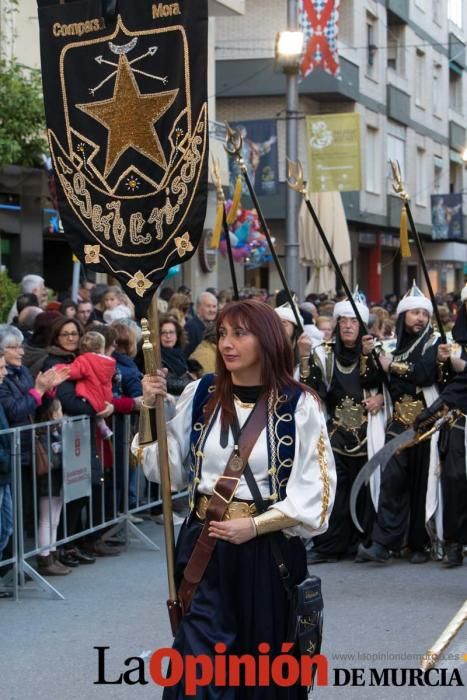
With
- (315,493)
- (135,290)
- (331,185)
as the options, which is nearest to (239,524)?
(315,493)

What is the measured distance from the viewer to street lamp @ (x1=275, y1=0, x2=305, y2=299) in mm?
14992

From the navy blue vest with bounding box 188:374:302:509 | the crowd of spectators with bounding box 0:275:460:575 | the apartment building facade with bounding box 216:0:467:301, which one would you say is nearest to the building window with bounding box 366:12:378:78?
the apartment building facade with bounding box 216:0:467:301

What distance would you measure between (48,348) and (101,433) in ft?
2.45

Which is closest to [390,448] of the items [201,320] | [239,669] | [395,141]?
[239,669]

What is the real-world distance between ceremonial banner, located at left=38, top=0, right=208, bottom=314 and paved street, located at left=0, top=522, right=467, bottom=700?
2.27m

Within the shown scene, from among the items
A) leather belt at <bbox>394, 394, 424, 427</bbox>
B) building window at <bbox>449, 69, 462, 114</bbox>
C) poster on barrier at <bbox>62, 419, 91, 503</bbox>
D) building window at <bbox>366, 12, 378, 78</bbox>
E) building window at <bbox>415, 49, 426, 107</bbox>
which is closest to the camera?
poster on barrier at <bbox>62, 419, 91, 503</bbox>

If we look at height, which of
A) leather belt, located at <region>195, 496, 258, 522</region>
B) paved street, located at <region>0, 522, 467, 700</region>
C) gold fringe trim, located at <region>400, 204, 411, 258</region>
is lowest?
paved street, located at <region>0, 522, 467, 700</region>

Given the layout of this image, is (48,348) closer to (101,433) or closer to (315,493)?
(101,433)

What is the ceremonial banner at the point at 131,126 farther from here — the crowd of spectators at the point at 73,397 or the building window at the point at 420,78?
the building window at the point at 420,78

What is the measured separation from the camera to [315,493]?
4559 mm

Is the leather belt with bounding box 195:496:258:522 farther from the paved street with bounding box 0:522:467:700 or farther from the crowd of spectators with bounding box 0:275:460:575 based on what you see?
the crowd of spectators with bounding box 0:275:460:575

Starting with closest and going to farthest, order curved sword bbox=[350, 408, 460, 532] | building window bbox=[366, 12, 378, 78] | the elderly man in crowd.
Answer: curved sword bbox=[350, 408, 460, 532], the elderly man in crowd, building window bbox=[366, 12, 378, 78]

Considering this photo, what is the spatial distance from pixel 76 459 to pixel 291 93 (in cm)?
851

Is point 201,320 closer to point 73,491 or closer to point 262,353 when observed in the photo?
point 73,491
